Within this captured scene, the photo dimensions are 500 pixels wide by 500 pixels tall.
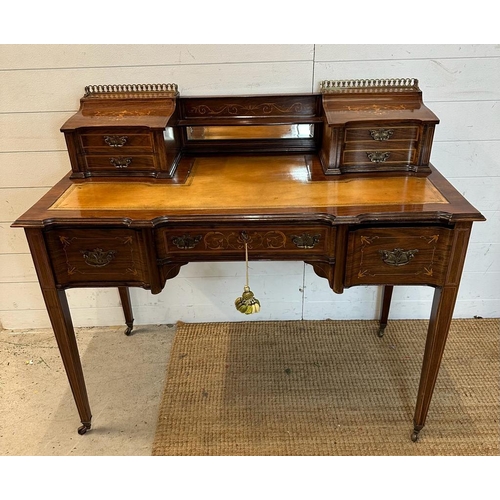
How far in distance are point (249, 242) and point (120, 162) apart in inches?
20.9

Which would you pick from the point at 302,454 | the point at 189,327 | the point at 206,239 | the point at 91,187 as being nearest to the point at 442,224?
the point at 206,239

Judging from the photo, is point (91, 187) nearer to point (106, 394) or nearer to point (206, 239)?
point (206, 239)

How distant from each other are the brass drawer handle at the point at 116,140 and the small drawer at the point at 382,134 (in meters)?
0.71

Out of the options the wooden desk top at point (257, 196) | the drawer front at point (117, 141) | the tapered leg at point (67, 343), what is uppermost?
the drawer front at point (117, 141)

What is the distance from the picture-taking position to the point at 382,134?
1.43 m

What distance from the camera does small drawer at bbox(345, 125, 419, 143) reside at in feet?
4.66

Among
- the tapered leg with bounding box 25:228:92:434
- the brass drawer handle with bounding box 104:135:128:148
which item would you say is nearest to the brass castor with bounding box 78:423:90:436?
the tapered leg with bounding box 25:228:92:434

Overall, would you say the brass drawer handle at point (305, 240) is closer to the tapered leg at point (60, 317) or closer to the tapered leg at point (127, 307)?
the tapered leg at point (60, 317)

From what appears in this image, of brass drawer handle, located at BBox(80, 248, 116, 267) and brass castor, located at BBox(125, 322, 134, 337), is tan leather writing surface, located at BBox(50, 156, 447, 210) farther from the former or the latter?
brass castor, located at BBox(125, 322, 134, 337)

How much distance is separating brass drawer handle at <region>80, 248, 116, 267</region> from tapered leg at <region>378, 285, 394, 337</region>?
1.23 m

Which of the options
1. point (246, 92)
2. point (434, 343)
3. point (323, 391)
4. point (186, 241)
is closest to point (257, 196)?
point (186, 241)

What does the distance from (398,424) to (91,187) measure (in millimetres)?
1353

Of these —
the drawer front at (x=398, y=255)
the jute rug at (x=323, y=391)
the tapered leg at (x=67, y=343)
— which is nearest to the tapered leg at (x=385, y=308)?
the jute rug at (x=323, y=391)

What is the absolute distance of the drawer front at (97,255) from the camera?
1.28 m
